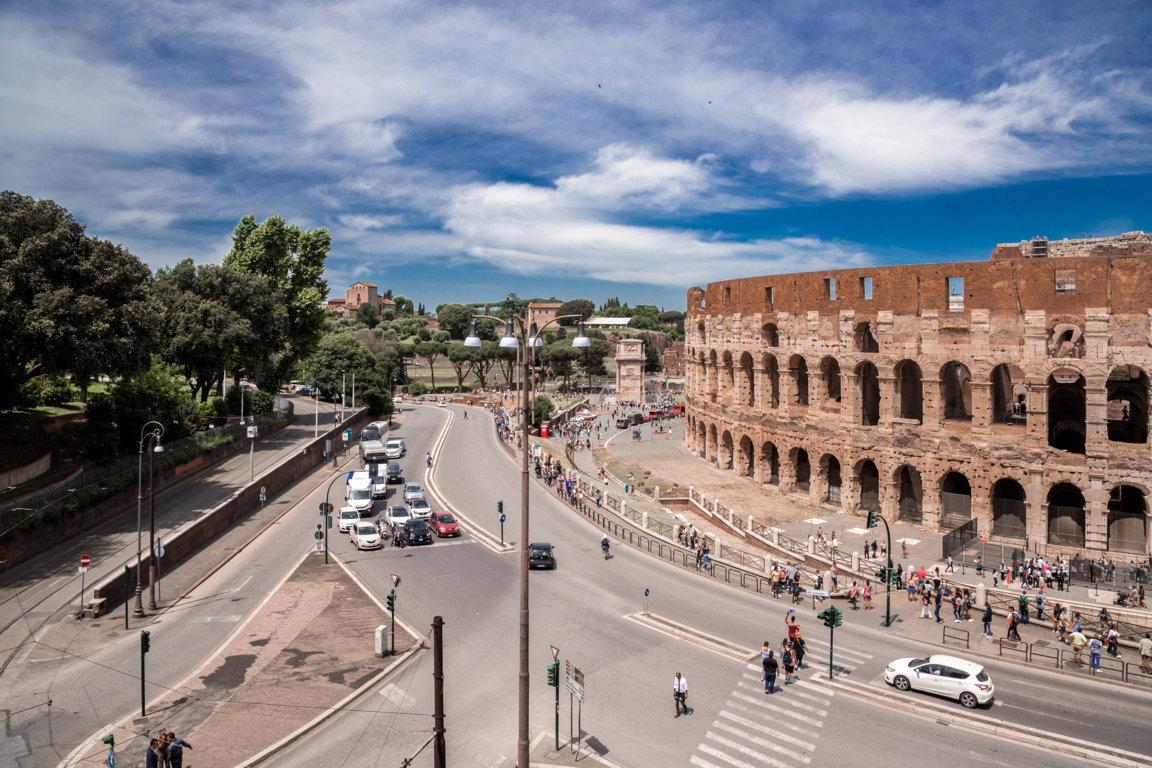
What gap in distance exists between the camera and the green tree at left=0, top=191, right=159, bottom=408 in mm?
30297

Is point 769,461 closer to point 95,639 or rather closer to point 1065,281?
point 1065,281

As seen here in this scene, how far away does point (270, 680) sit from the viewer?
20688mm

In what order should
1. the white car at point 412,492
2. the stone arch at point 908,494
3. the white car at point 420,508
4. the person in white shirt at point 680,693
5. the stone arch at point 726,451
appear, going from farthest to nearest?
the stone arch at point 726,451 < the white car at point 412,492 < the stone arch at point 908,494 < the white car at point 420,508 < the person in white shirt at point 680,693

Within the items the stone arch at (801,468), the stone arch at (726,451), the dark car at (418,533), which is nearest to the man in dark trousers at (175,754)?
the dark car at (418,533)

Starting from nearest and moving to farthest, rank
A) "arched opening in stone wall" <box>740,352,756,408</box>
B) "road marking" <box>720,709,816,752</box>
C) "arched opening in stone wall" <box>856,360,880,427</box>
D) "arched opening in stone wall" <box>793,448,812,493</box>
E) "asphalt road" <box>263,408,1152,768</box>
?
"asphalt road" <box>263,408,1152,768</box> < "road marking" <box>720,709,816,752</box> < "arched opening in stone wall" <box>856,360,880,427</box> < "arched opening in stone wall" <box>793,448,812,493</box> < "arched opening in stone wall" <box>740,352,756,408</box>

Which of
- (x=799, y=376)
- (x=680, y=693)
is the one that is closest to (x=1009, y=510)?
(x=799, y=376)

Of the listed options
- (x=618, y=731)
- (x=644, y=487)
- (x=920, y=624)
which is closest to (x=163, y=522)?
(x=618, y=731)

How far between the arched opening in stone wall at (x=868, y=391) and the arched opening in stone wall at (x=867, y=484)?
2.63 m

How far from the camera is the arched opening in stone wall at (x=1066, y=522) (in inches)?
1426

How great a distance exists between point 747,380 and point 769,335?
15.8 ft

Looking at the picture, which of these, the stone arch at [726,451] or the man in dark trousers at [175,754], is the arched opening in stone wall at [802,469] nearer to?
the stone arch at [726,451]

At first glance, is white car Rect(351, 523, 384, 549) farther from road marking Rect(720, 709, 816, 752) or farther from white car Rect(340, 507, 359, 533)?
road marking Rect(720, 709, 816, 752)

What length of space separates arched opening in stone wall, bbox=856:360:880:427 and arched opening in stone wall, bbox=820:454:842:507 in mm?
3424

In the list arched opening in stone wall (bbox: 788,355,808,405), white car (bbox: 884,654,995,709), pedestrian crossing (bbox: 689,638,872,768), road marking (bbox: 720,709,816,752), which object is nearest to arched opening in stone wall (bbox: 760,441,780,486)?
arched opening in stone wall (bbox: 788,355,808,405)
